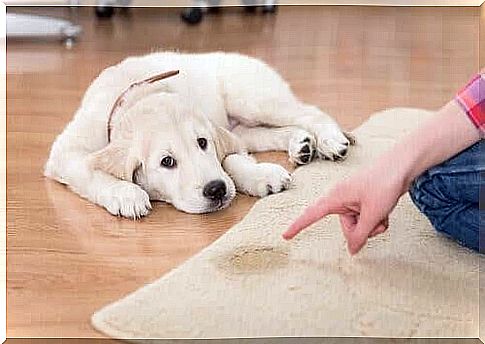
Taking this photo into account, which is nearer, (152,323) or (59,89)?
(152,323)

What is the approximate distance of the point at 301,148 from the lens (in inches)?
48.8

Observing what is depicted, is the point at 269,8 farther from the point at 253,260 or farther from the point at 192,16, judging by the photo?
the point at 253,260

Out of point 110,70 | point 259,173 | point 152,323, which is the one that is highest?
point 110,70

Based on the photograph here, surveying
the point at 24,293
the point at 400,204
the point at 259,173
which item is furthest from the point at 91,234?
the point at 400,204

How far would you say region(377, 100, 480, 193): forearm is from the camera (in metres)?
1.12

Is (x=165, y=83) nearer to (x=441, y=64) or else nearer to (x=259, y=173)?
(x=259, y=173)

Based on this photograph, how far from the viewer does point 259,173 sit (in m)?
1.23

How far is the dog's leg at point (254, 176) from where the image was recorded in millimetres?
1218

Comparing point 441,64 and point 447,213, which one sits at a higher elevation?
point 441,64

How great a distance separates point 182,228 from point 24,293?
0.60 ft

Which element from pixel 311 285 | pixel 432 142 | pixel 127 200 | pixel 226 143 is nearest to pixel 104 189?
pixel 127 200

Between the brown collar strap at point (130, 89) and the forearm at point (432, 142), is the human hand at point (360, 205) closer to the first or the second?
the forearm at point (432, 142)

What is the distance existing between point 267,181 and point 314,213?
0.09 m

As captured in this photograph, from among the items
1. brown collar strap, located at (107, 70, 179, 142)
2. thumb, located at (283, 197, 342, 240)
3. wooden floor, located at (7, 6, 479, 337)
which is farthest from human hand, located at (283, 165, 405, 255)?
brown collar strap, located at (107, 70, 179, 142)
